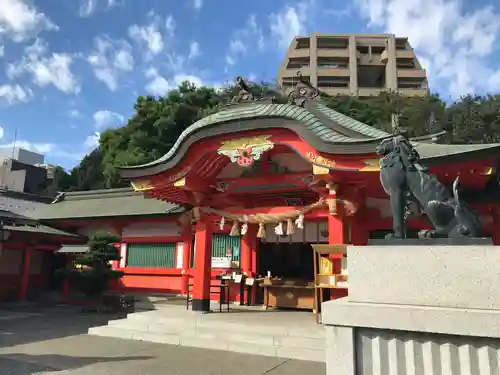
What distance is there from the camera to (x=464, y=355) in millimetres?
2982

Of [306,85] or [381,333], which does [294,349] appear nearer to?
[381,333]

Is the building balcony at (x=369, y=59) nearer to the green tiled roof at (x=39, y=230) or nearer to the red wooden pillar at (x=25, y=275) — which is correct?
the green tiled roof at (x=39, y=230)

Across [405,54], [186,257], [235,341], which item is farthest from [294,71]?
[235,341]

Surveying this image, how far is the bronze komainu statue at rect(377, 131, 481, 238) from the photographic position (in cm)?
371

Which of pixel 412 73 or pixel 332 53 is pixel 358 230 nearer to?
pixel 412 73

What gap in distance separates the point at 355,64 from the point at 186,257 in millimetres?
52950

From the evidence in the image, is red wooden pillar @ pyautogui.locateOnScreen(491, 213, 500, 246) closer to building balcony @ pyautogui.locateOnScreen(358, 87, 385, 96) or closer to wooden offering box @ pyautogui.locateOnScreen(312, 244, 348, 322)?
wooden offering box @ pyautogui.locateOnScreen(312, 244, 348, 322)

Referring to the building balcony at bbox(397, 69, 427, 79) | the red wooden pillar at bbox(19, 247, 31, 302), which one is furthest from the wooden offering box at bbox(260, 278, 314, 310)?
the building balcony at bbox(397, 69, 427, 79)

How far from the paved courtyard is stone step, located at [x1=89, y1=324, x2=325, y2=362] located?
0.77ft

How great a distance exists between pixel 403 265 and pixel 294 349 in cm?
440

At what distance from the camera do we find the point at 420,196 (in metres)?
4.00

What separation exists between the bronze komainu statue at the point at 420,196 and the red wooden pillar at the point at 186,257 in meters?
10.8

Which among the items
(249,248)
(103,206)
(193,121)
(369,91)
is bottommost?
(249,248)

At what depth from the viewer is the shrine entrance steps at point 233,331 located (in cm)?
723
